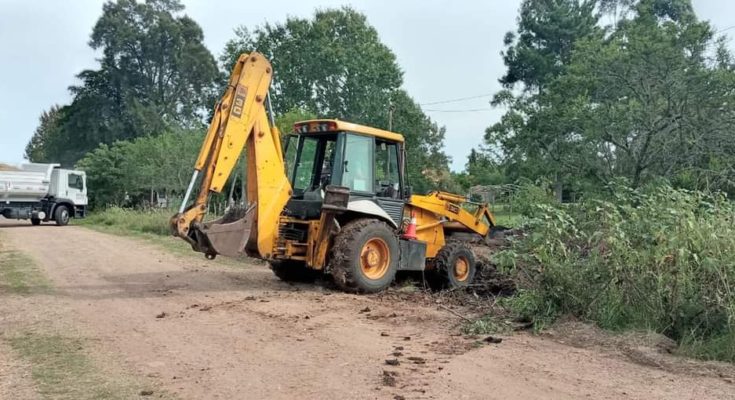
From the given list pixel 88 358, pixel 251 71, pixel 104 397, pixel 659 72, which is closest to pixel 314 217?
pixel 251 71

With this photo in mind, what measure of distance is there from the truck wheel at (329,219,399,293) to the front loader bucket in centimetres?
133

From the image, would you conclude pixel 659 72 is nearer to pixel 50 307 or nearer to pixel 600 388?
pixel 600 388

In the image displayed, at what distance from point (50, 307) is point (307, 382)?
15.9 feet

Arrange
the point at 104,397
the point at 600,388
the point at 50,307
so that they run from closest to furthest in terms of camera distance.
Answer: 1. the point at 104,397
2. the point at 600,388
3. the point at 50,307

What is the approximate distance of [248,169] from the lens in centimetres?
959

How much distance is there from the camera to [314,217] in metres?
9.98

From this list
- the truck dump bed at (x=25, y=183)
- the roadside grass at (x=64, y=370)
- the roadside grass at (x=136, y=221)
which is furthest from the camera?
the truck dump bed at (x=25, y=183)

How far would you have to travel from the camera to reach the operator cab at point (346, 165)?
10055 millimetres

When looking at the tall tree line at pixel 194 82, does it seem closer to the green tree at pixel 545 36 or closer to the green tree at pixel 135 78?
the green tree at pixel 135 78

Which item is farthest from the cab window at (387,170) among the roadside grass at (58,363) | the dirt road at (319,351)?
Answer: the roadside grass at (58,363)

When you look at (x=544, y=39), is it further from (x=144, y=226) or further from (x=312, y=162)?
(x=312, y=162)

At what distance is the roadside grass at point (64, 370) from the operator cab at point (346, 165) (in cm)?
435

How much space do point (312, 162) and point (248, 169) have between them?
1512 mm

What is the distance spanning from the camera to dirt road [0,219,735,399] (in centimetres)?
508
